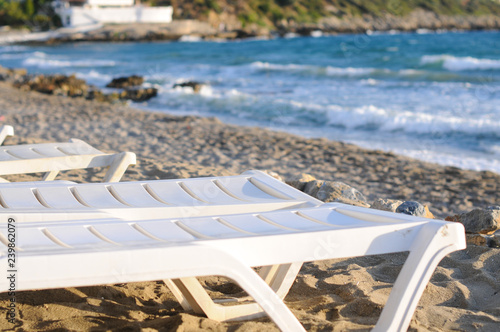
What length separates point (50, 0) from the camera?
58219mm

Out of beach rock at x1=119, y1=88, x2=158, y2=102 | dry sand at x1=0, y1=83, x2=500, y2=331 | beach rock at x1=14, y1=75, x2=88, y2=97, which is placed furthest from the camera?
beach rock at x1=14, y1=75, x2=88, y2=97

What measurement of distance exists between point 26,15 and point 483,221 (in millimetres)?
57604

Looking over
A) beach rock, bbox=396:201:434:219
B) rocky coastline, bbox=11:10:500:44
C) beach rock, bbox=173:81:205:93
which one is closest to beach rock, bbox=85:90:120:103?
beach rock, bbox=173:81:205:93

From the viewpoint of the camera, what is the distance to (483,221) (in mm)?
3691

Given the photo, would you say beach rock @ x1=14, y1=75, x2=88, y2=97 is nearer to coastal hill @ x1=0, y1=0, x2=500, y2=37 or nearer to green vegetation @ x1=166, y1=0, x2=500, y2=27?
coastal hill @ x1=0, y1=0, x2=500, y2=37

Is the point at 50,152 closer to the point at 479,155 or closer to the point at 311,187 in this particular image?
the point at 311,187

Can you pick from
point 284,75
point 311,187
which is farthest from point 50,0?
point 311,187

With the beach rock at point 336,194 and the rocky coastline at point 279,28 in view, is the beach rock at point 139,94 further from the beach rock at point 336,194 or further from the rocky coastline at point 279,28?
the rocky coastline at point 279,28

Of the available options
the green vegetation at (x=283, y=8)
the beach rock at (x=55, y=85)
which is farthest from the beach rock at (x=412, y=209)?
the green vegetation at (x=283, y=8)

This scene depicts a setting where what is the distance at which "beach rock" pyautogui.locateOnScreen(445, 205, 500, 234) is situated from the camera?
12.0ft

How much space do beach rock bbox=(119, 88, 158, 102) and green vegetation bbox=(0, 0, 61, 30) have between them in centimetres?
4243

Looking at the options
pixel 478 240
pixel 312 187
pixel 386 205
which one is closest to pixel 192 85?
pixel 312 187

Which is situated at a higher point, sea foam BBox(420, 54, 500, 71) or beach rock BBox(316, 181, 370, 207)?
beach rock BBox(316, 181, 370, 207)

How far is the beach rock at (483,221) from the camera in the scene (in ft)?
12.0
